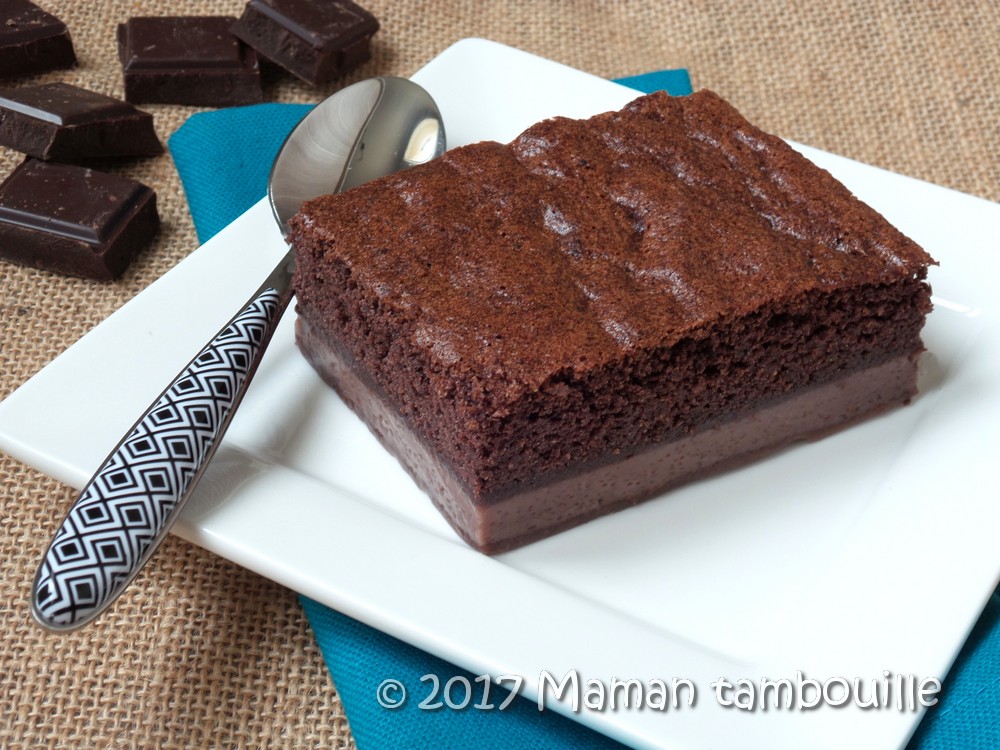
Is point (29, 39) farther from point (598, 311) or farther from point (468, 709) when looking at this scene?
point (468, 709)

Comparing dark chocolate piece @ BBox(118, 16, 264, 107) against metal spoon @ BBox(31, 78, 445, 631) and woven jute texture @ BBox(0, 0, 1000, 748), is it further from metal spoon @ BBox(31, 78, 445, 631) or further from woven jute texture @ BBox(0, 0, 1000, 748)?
metal spoon @ BBox(31, 78, 445, 631)

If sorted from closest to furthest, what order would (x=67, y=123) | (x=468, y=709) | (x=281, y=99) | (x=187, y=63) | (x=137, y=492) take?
(x=137, y=492) → (x=468, y=709) → (x=67, y=123) → (x=187, y=63) → (x=281, y=99)

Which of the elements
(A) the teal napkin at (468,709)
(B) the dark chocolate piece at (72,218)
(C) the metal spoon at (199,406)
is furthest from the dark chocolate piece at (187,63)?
(A) the teal napkin at (468,709)

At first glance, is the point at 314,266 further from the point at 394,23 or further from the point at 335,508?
the point at 394,23

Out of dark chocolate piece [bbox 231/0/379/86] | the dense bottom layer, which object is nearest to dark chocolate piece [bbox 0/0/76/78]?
dark chocolate piece [bbox 231/0/379/86]

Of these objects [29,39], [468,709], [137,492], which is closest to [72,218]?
[29,39]

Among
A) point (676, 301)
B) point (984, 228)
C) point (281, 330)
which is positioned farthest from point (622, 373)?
point (984, 228)
